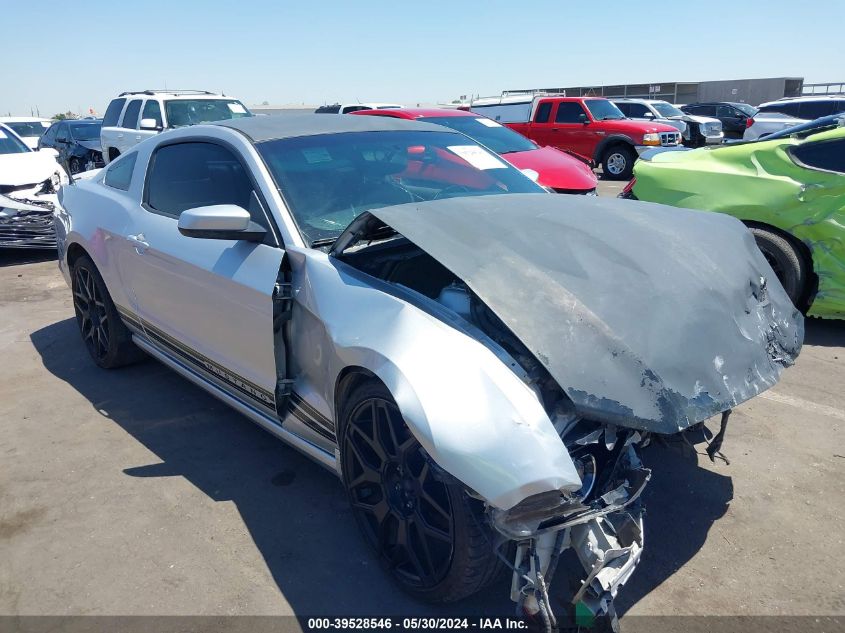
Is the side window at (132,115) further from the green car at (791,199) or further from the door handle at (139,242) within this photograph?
the green car at (791,199)

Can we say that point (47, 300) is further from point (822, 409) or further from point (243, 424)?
point (822, 409)

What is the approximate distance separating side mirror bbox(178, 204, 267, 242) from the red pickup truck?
44.7 ft

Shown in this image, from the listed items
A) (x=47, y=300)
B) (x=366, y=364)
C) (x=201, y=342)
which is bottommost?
(x=47, y=300)

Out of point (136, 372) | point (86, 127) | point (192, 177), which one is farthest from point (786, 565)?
point (86, 127)

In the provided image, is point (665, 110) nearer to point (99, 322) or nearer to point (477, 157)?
point (477, 157)

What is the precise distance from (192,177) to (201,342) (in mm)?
955

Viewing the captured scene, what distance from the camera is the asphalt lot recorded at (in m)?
Result: 2.55

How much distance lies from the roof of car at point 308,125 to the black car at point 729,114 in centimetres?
2285

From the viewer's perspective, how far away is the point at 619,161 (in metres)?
15.4

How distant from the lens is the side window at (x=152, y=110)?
1218 centimetres

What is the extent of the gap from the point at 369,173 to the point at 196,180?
101 centimetres

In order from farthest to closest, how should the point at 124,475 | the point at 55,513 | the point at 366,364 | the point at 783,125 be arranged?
the point at 783,125
the point at 124,475
the point at 55,513
the point at 366,364

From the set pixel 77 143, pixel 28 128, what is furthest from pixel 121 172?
pixel 28 128

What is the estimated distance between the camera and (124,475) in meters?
3.46
